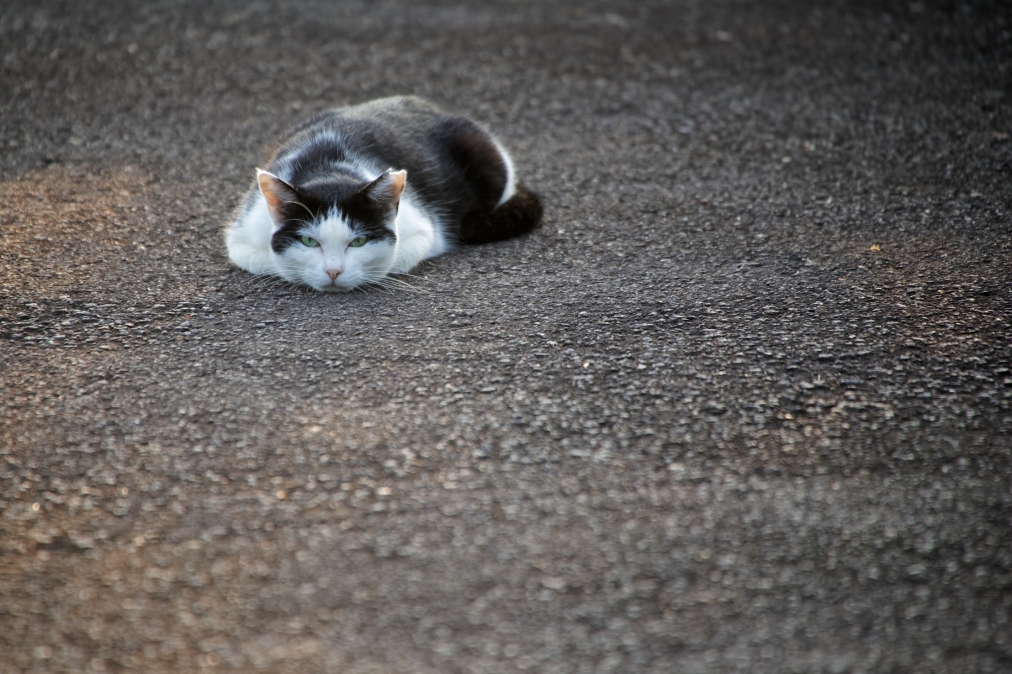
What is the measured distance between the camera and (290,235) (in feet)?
11.3

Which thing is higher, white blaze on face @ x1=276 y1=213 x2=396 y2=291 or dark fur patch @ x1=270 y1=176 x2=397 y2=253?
dark fur patch @ x1=270 y1=176 x2=397 y2=253

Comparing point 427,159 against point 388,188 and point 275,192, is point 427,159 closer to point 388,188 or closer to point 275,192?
point 388,188

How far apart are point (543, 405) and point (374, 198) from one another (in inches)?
47.6

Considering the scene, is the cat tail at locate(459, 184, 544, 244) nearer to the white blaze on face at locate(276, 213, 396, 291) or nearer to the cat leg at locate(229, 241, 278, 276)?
the white blaze on face at locate(276, 213, 396, 291)

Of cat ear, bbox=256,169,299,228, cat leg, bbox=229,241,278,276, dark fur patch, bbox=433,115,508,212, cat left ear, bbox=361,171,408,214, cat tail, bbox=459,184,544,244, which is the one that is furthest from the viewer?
dark fur patch, bbox=433,115,508,212

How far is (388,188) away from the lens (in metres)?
3.49

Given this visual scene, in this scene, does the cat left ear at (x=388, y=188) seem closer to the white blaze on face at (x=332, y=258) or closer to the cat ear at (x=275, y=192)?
the white blaze on face at (x=332, y=258)

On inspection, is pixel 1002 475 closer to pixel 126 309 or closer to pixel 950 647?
pixel 950 647

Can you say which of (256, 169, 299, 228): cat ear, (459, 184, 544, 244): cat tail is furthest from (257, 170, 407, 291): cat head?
(459, 184, 544, 244): cat tail

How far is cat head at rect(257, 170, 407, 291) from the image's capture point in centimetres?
340

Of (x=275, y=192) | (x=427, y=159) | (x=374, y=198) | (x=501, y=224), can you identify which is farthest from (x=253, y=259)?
(x=501, y=224)

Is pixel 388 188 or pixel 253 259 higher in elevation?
pixel 388 188

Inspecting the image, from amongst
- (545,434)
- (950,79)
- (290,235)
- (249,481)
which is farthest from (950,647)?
(950,79)

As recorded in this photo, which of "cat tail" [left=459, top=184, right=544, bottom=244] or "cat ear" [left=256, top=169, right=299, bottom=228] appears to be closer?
"cat ear" [left=256, top=169, right=299, bottom=228]
